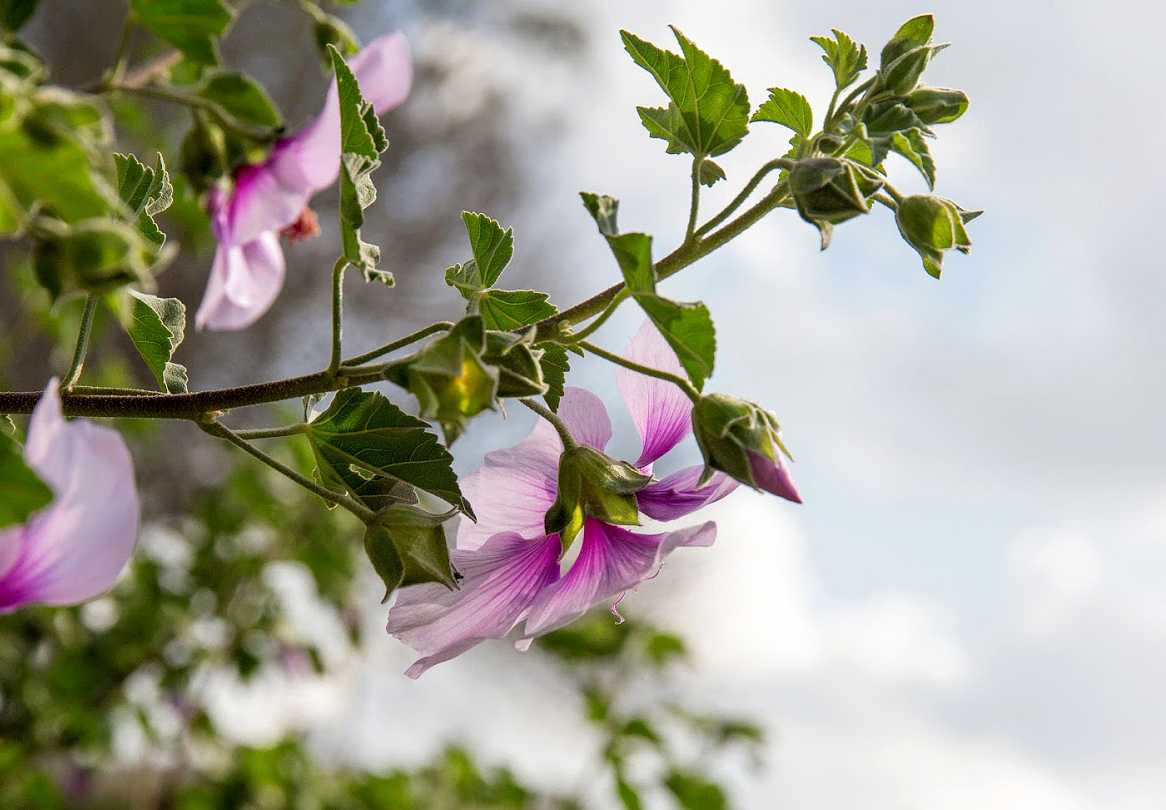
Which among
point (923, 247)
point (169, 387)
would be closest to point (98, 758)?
point (169, 387)

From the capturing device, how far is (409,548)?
0.34 meters

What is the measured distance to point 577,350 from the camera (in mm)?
341

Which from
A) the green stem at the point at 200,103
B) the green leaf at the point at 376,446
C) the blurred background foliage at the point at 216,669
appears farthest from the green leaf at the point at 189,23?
the blurred background foliage at the point at 216,669

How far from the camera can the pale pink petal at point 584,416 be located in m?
0.43

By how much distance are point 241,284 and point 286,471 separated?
8cm

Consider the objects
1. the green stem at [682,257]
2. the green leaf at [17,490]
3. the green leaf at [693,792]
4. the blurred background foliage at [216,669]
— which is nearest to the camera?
the green leaf at [17,490]

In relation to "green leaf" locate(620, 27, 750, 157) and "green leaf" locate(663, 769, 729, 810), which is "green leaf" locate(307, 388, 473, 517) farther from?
"green leaf" locate(663, 769, 729, 810)

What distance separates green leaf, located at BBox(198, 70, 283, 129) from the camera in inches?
9.3

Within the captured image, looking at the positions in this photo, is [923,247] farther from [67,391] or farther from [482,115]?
[482,115]

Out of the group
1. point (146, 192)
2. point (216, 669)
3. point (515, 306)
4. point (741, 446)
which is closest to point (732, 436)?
Result: point (741, 446)

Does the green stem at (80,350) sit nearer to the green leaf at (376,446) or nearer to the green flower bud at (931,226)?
the green leaf at (376,446)

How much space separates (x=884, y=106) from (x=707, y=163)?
0.06m

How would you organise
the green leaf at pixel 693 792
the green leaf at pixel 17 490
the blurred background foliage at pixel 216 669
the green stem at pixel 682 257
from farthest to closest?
the green leaf at pixel 693 792, the blurred background foliage at pixel 216 669, the green stem at pixel 682 257, the green leaf at pixel 17 490

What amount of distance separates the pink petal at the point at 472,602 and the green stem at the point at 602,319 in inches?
3.6
